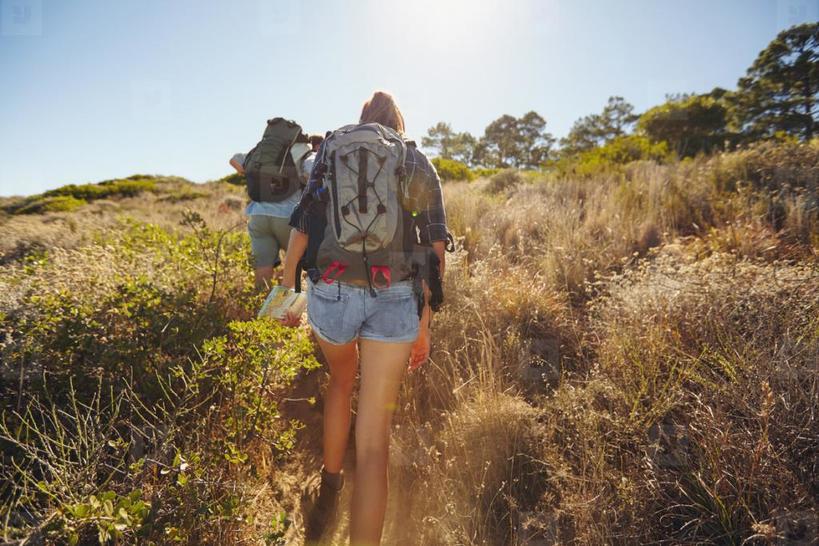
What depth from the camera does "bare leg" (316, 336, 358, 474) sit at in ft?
5.53

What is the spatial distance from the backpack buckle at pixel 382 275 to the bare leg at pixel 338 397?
34 cm

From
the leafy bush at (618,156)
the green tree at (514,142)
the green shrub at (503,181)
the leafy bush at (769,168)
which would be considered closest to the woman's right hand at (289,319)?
the leafy bush at (769,168)

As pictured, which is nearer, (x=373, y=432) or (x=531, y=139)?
(x=373, y=432)

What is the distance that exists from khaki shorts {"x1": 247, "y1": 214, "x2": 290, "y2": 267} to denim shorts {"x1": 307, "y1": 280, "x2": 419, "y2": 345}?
6.39ft

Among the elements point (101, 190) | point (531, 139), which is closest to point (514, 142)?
point (531, 139)

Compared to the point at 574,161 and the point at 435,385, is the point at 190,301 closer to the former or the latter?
the point at 435,385

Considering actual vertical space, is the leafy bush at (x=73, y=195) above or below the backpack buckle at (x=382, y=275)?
above

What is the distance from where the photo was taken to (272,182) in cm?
317

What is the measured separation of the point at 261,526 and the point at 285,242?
7.37ft

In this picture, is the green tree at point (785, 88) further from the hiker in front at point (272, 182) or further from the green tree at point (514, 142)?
the green tree at point (514, 142)

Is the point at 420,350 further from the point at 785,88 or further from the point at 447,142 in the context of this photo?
the point at 447,142

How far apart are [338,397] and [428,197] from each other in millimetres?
1139

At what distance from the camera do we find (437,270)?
1.62m

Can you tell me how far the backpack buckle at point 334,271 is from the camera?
4.93ft
